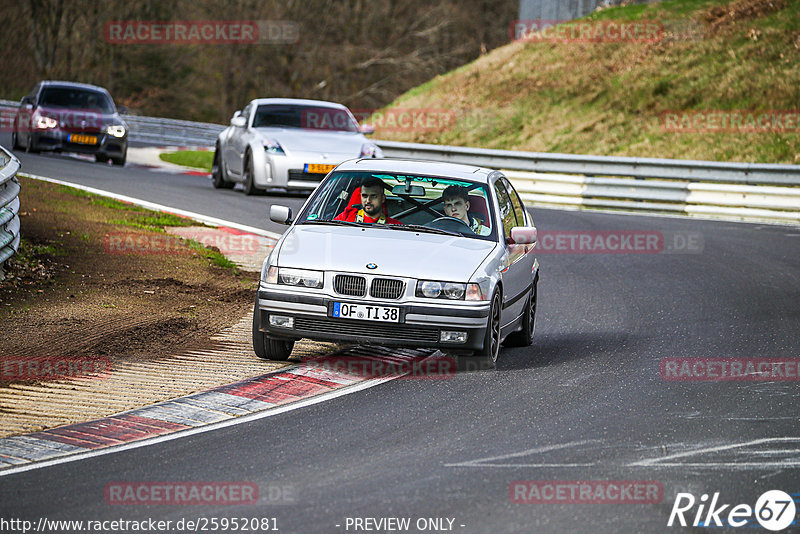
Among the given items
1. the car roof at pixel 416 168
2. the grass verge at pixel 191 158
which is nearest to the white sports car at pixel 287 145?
the grass verge at pixel 191 158

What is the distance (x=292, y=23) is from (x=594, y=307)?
147ft

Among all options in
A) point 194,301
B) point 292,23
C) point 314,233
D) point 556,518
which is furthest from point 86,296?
point 292,23

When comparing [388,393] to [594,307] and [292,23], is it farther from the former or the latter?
[292,23]

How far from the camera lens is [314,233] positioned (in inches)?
364

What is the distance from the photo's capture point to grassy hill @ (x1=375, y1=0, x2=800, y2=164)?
94.6 feet

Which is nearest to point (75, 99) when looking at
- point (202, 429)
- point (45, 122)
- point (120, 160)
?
point (45, 122)

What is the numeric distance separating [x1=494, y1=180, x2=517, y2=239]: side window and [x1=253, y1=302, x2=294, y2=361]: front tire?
2085 mm

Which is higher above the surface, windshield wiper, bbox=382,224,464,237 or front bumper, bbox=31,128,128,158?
windshield wiper, bbox=382,224,464,237

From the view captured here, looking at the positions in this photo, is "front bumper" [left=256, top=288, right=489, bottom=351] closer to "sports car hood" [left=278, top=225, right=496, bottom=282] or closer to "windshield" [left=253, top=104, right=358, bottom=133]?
"sports car hood" [left=278, top=225, right=496, bottom=282]

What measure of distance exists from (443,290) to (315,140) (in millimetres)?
11355

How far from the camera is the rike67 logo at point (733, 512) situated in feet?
18.2

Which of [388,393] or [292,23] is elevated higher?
[292,23]

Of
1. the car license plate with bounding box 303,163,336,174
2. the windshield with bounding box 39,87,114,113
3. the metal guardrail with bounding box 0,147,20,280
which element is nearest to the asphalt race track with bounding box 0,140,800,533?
the metal guardrail with bounding box 0,147,20,280

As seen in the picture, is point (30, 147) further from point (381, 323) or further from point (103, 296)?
point (381, 323)
